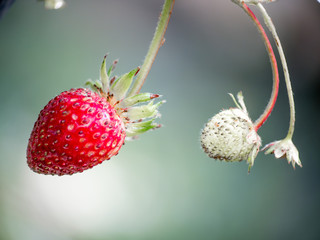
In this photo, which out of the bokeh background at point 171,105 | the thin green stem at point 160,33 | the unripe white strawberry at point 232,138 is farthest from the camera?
the bokeh background at point 171,105

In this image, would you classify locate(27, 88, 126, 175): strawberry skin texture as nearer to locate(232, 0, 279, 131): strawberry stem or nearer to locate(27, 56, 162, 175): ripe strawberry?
locate(27, 56, 162, 175): ripe strawberry

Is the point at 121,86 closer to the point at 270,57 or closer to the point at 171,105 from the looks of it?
the point at 270,57

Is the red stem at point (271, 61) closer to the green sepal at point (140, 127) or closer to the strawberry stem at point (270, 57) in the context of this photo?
the strawberry stem at point (270, 57)

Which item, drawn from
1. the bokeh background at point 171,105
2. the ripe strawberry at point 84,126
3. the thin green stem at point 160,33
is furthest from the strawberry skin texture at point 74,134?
the bokeh background at point 171,105

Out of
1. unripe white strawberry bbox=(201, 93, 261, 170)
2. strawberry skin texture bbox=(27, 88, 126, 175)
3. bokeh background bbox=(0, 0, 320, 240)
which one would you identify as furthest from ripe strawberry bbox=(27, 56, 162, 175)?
bokeh background bbox=(0, 0, 320, 240)

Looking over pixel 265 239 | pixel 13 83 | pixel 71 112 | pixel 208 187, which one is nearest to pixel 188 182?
pixel 208 187

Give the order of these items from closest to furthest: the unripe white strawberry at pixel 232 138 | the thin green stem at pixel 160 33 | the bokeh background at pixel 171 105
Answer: the thin green stem at pixel 160 33
the unripe white strawberry at pixel 232 138
the bokeh background at pixel 171 105

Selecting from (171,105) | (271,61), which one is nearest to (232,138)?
(271,61)
